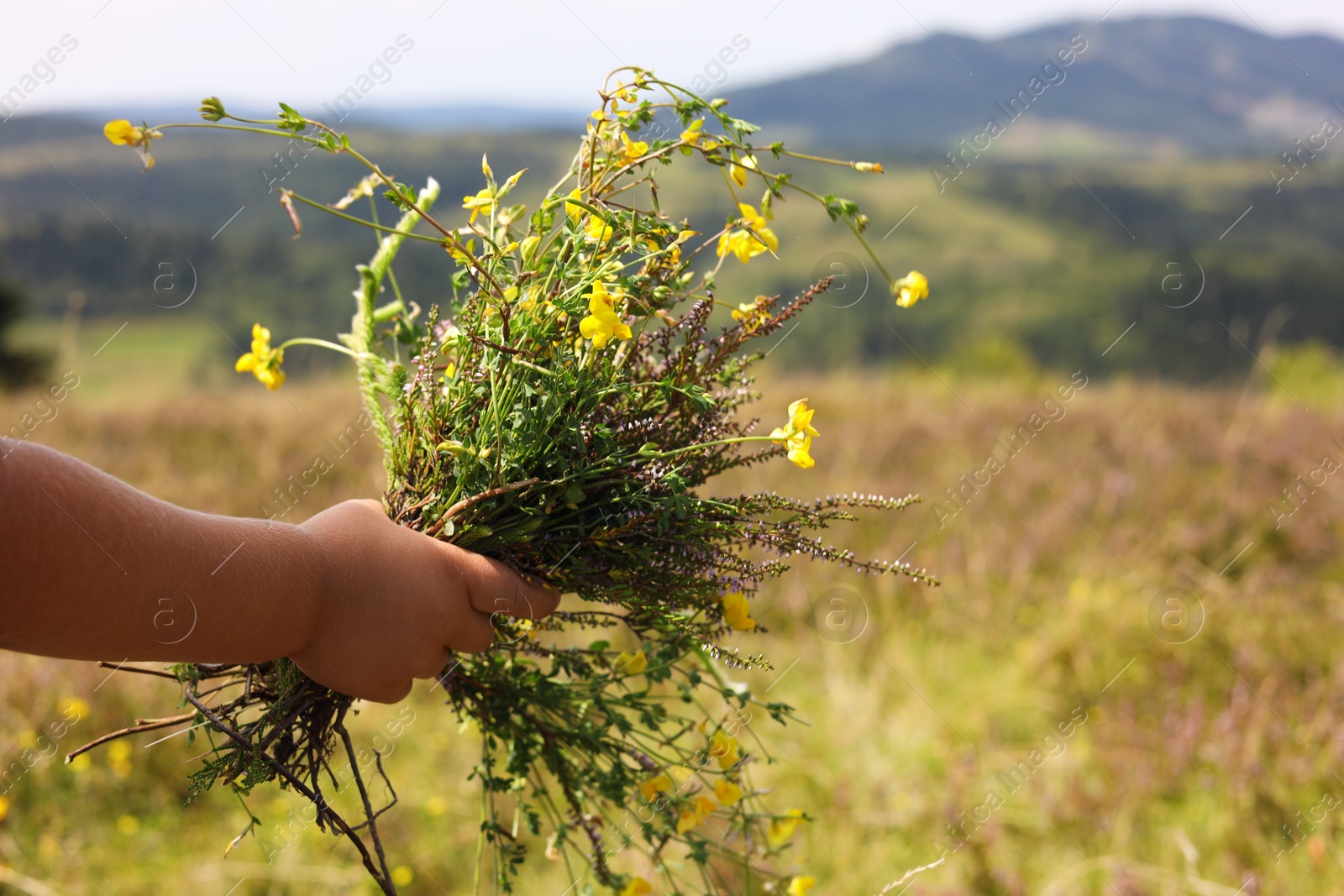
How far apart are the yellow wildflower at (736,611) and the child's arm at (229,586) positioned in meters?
0.28

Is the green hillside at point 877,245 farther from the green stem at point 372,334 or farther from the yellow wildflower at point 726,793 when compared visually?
the green stem at point 372,334

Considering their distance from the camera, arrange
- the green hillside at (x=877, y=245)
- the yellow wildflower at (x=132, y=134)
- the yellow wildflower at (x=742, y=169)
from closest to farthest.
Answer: the yellow wildflower at (x=132, y=134) < the yellow wildflower at (x=742, y=169) < the green hillside at (x=877, y=245)

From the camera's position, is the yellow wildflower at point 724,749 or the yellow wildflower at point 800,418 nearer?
the yellow wildflower at point 800,418

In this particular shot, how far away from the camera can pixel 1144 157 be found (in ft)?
515

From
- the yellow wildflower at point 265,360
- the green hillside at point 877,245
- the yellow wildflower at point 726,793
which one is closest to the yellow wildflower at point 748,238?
the yellow wildflower at point 265,360

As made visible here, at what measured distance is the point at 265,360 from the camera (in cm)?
143

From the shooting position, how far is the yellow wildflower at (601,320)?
3.32ft

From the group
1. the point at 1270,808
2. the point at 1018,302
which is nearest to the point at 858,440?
the point at 1270,808

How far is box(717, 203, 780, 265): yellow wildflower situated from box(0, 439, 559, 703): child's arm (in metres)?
0.60

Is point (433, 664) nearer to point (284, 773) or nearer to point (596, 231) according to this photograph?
point (284, 773)

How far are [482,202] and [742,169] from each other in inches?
15.2

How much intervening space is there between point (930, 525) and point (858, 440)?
1.10 metres

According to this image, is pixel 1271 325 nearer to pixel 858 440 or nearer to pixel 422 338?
pixel 858 440

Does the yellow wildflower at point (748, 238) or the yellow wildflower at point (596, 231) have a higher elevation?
the yellow wildflower at point (596, 231)
